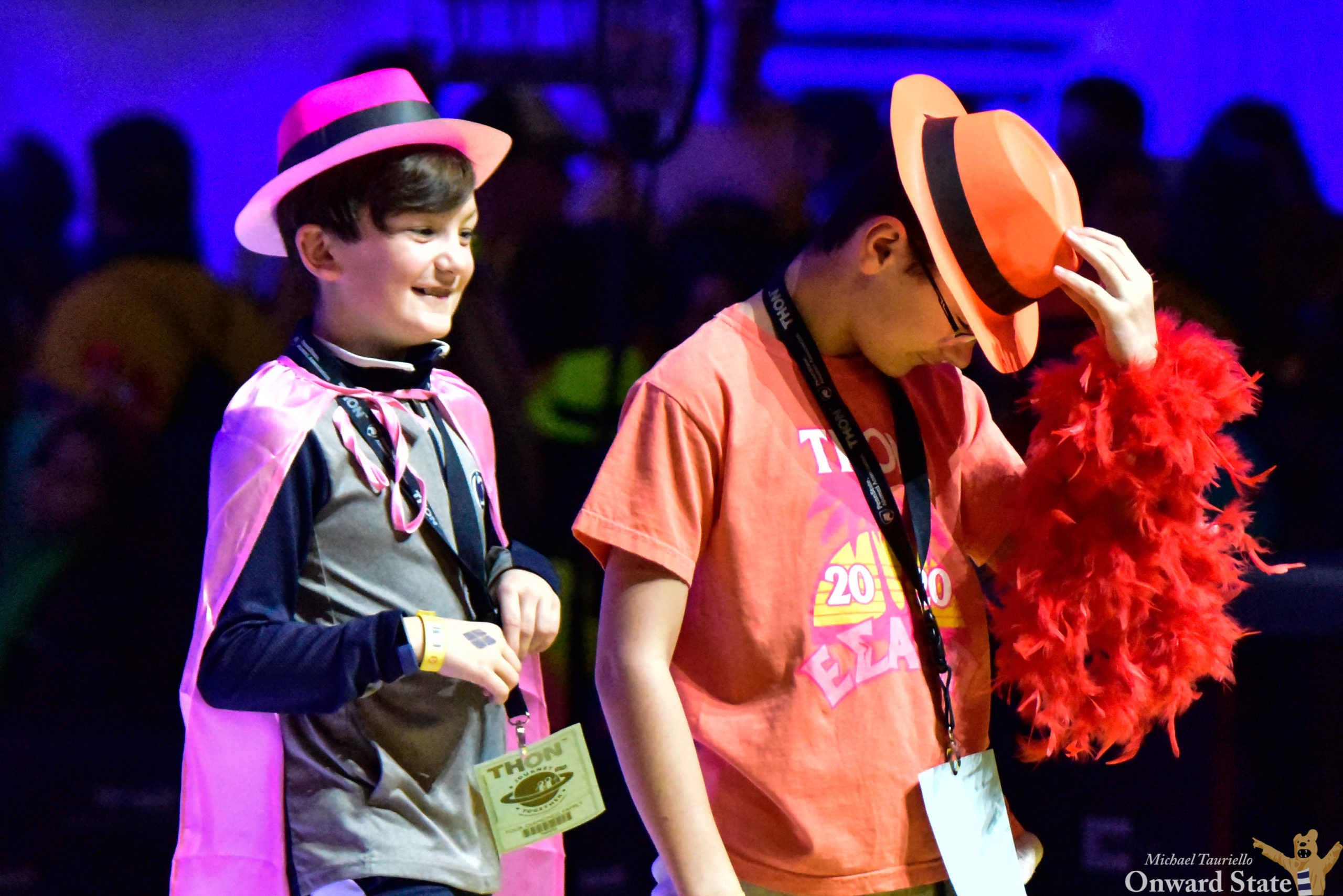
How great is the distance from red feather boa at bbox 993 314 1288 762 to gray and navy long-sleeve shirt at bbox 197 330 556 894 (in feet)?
2.22

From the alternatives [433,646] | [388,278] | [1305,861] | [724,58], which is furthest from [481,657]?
[1305,861]

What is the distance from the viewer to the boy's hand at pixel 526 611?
1492 mm

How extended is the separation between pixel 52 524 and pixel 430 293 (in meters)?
1.16

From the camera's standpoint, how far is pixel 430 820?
1441mm

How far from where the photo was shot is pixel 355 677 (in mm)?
1344

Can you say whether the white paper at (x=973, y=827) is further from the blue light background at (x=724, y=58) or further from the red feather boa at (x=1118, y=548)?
the blue light background at (x=724, y=58)

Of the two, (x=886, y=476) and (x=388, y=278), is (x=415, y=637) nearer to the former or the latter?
(x=388, y=278)

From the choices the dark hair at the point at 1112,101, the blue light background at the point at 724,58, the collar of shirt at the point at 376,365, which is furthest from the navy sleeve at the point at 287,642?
the dark hair at the point at 1112,101

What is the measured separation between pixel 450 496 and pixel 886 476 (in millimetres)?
534

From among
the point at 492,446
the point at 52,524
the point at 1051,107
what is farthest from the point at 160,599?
the point at 1051,107

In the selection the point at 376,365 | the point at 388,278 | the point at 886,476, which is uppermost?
the point at 388,278

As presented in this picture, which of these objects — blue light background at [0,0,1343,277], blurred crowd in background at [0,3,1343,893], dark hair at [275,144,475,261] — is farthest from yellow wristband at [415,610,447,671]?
blue light background at [0,0,1343,277]

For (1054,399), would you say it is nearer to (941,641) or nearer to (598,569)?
(941,641)

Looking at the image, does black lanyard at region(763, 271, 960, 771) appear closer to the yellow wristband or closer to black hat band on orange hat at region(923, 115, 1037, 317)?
black hat band on orange hat at region(923, 115, 1037, 317)
